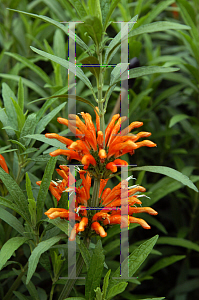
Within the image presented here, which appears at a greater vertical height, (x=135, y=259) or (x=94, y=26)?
(x=94, y=26)

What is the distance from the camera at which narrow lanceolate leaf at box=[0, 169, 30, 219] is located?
0.84m

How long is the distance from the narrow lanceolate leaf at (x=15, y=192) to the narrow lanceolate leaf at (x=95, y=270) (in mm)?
235

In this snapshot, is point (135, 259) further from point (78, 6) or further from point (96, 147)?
point (78, 6)

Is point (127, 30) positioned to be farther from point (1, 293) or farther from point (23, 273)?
point (1, 293)

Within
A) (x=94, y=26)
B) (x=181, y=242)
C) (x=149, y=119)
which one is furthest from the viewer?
(x=149, y=119)

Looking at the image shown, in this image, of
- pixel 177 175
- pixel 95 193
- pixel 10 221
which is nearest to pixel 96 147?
pixel 95 193

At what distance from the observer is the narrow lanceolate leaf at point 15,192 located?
839mm

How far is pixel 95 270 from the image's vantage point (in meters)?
0.75

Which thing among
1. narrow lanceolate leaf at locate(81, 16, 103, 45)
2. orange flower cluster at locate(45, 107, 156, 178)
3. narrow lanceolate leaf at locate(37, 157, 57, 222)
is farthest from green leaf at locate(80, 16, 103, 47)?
narrow lanceolate leaf at locate(37, 157, 57, 222)

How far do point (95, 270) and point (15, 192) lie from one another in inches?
12.1

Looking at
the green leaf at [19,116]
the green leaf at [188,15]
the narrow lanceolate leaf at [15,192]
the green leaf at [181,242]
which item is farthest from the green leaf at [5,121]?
the green leaf at [188,15]

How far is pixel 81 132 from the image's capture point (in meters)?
0.81

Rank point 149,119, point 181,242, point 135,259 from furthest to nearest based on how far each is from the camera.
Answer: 1. point 149,119
2. point 181,242
3. point 135,259

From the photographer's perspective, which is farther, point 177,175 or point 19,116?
point 19,116
